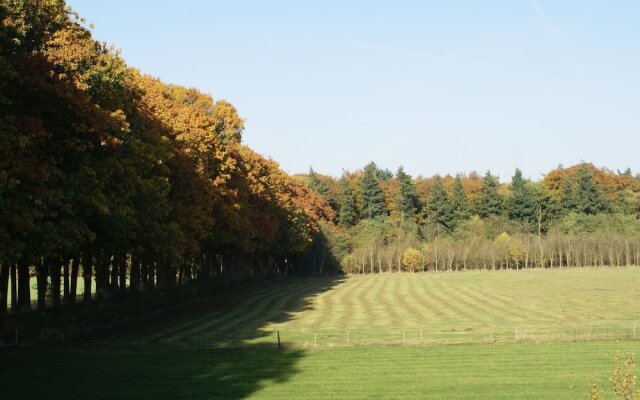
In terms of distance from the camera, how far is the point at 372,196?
591ft

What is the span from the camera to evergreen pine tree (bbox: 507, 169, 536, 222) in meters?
166

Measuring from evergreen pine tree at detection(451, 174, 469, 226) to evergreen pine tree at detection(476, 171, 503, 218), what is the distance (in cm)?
330

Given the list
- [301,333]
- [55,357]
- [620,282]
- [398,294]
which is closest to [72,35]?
[55,357]

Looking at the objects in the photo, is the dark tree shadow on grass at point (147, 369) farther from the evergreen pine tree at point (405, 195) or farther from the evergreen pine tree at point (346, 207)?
the evergreen pine tree at point (405, 195)

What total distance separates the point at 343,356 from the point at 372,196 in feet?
476

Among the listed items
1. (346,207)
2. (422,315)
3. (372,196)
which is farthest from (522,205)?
(422,315)

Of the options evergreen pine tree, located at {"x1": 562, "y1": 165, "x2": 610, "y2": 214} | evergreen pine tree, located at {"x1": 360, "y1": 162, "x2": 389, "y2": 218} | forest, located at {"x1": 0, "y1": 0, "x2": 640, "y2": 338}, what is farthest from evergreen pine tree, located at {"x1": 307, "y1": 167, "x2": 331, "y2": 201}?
evergreen pine tree, located at {"x1": 562, "y1": 165, "x2": 610, "y2": 214}

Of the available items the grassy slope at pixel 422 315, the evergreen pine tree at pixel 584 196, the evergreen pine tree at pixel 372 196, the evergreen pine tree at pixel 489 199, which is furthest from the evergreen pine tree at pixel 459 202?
the grassy slope at pixel 422 315

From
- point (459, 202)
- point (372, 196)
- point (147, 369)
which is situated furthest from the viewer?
point (372, 196)

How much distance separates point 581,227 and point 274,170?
8658cm

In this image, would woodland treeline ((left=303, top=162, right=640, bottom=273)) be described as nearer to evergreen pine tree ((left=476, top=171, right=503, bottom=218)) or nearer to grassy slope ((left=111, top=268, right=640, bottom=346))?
evergreen pine tree ((left=476, top=171, right=503, bottom=218))

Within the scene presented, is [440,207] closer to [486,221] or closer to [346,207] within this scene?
[486,221]

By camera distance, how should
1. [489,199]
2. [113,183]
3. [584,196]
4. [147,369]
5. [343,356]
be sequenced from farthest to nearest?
[489,199] → [584,196] → [113,183] → [343,356] → [147,369]

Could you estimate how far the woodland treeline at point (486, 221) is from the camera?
14238 cm
